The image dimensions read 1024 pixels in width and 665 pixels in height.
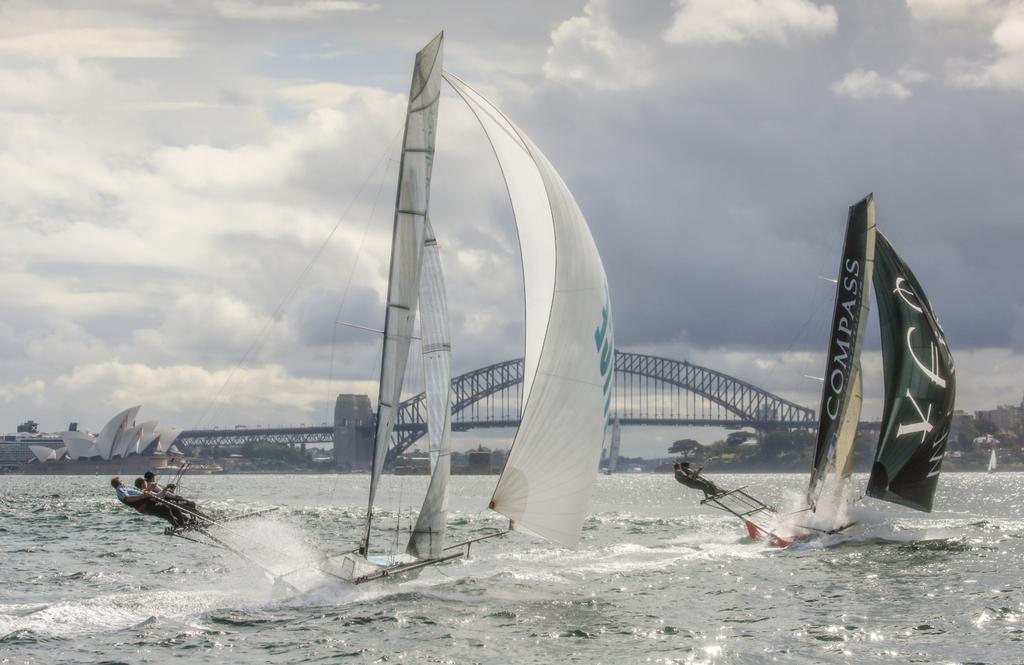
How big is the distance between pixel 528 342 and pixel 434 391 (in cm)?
127

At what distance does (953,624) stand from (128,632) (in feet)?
26.4

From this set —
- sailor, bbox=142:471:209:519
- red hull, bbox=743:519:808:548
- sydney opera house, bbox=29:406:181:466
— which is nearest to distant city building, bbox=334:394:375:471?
sydney opera house, bbox=29:406:181:466

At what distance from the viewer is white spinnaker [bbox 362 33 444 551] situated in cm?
1252

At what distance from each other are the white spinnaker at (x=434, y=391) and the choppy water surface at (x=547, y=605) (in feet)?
2.43

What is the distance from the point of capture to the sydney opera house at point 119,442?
328ft

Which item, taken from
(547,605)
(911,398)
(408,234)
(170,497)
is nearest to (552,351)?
(408,234)

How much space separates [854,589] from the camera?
1459cm

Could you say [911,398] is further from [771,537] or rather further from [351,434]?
[351,434]

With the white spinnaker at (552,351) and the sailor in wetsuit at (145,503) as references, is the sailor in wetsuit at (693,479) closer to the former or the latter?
the white spinnaker at (552,351)

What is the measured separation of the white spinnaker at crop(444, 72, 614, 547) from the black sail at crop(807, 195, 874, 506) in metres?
8.05

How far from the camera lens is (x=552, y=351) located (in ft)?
42.1

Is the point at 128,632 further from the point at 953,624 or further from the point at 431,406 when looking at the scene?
the point at 953,624

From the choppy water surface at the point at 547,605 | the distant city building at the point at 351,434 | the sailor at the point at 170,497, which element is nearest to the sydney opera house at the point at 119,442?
the distant city building at the point at 351,434

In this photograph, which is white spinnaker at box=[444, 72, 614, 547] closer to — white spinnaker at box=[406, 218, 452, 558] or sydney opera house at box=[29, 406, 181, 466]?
white spinnaker at box=[406, 218, 452, 558]
